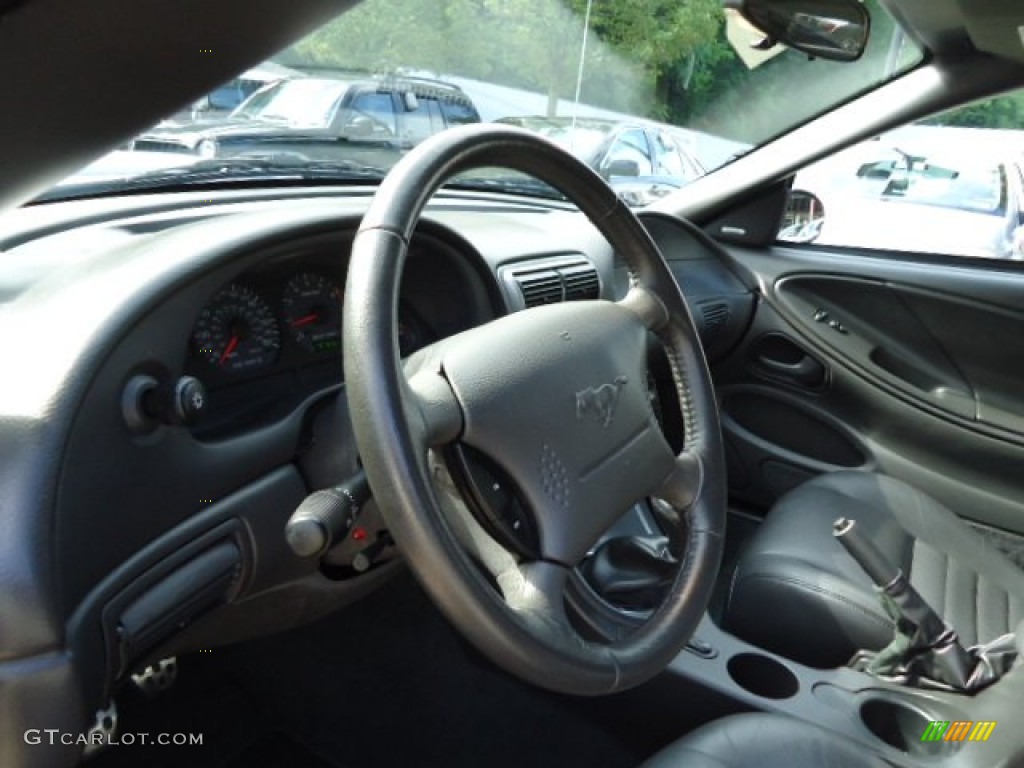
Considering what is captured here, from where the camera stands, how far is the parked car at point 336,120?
1.65 meters

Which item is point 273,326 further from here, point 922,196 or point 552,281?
point 922,196

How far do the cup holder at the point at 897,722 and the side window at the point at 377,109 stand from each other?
4.77 feet

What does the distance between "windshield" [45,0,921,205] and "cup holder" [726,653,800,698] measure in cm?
93

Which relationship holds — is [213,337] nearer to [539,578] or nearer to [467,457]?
[467,457]

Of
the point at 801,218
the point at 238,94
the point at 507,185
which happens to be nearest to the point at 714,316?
the point at 801,218

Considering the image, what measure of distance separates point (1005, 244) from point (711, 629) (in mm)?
1749

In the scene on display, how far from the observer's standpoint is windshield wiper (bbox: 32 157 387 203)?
1.50 m

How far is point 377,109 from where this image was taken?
1.94 metres

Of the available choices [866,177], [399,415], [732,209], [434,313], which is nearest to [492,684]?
[434,313]

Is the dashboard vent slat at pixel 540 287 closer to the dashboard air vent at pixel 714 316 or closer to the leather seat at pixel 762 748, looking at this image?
the dashboard air vent at pixel 714 316

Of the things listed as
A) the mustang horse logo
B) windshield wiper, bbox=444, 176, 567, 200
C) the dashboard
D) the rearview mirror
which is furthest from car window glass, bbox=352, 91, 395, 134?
the mustang horse logo

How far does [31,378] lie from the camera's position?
100cm

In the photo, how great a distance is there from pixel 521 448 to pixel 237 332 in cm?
58

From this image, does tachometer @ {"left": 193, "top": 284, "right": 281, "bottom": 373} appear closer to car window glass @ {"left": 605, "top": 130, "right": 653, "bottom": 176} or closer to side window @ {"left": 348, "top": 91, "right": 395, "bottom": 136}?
side window @ {"left": 348, "top": 91, "right": 395, "bottom": 136}
